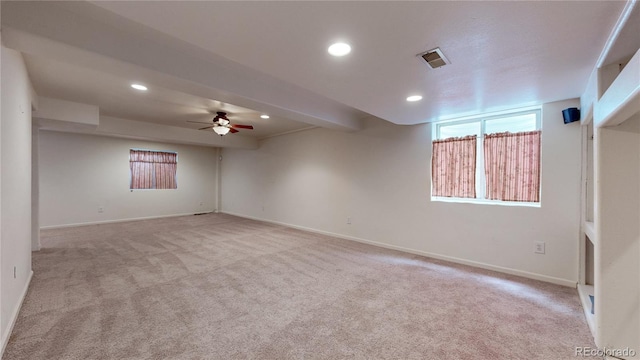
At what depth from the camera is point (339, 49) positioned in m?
1.87

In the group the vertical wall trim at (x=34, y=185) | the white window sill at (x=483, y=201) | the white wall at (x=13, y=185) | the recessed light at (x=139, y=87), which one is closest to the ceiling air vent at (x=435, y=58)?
the white window sill at (x=483, y=201)

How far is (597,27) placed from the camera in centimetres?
155

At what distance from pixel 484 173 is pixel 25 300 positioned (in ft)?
18.3

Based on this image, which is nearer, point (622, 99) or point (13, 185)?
point (622, 99)

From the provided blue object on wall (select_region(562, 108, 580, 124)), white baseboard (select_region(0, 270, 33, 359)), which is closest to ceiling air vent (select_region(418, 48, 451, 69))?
blue object on wall (select_region(562, 108, 580, 124))

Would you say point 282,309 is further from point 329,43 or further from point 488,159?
point 488,159

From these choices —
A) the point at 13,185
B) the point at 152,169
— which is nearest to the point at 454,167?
the point at 13,185

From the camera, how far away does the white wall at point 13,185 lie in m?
1.91

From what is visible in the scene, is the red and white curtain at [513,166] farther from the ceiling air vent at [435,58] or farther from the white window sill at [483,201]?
the ceiling air vent at [435,58]

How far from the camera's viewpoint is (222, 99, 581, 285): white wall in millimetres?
3082

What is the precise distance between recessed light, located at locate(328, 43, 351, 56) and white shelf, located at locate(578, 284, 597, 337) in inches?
116

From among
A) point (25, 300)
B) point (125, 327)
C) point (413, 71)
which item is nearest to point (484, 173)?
point (413, 71)

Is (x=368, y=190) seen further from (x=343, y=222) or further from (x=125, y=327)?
(x=125, y=327)

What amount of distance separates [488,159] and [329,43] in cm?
308
